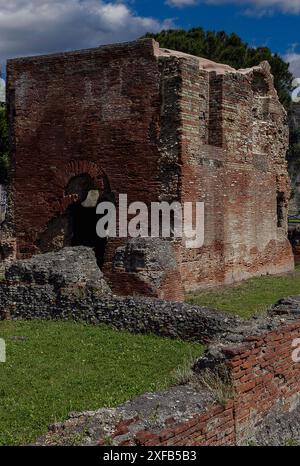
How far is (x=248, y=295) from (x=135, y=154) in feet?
13.6

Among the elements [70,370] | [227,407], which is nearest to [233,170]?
[70,370]

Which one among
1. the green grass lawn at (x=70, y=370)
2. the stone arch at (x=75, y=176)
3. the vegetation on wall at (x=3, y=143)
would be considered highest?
the vegetation on wall at (x=3, y=143)

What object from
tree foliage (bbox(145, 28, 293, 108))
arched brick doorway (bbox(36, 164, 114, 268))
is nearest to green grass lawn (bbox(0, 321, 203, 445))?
arched brick doorway (bbox(36, 164, 114, 268))

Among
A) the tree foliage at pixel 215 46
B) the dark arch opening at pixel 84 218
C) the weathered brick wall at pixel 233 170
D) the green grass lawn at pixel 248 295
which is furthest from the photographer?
the tree foliage at pixel 215 46

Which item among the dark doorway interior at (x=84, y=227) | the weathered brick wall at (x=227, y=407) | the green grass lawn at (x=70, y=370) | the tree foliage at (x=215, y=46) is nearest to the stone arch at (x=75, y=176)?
the dark doorway interior at (x=84, y=227)

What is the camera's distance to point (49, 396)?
20.8ft

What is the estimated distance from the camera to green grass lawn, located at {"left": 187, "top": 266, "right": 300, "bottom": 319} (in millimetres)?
11906

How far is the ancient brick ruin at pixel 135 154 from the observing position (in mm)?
13352

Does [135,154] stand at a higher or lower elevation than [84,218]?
higher

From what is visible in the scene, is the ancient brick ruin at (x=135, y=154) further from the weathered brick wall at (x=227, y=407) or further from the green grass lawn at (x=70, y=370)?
the weathered brick wall at (x=227, y=407)

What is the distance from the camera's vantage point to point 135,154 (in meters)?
13.8

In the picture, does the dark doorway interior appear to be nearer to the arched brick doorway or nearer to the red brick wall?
→ the arched brick doorway

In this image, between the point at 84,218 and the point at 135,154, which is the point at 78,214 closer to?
the point at 84,218

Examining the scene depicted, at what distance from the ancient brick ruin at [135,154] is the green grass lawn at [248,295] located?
43 cm
